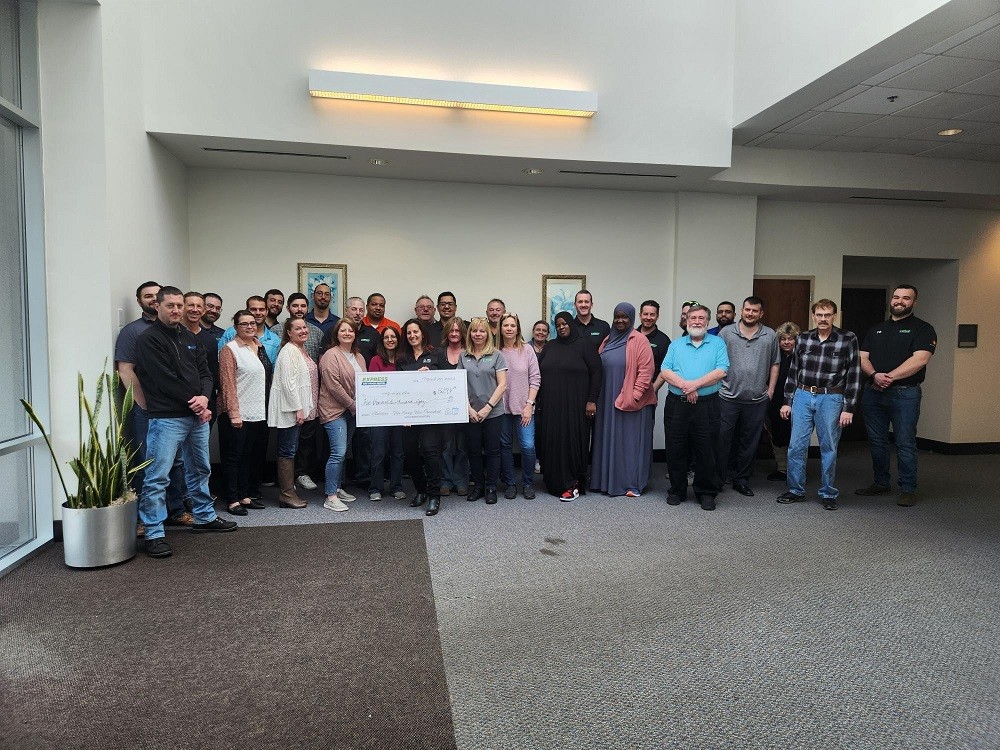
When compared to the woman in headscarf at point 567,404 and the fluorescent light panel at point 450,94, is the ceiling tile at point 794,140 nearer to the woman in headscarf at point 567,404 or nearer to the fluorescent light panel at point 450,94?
the fluorescent light panel at point 450,94

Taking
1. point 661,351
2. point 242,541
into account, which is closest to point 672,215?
point 661,351

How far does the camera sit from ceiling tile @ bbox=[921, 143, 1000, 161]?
6613 millimetres

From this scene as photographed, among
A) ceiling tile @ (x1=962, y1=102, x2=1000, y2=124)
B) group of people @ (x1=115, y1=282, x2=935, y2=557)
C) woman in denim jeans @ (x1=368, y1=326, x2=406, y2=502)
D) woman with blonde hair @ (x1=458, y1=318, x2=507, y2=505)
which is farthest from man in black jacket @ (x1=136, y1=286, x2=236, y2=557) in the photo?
ceiling tile @ (x1=962, y1=102, x2=1000, y2=124)

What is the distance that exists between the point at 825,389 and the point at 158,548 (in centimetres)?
524

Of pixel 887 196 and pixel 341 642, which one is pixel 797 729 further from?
pixel 887 196

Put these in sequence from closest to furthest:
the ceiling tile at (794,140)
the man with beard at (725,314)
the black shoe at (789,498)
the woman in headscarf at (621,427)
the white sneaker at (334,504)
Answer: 1. the white sneaker at (334,504)
2. the black shoe at (789,498)
3. the woman in headscarf at (621,427)
4. the ceiling tile at (794,140)
5. the man with beard at (725,314)

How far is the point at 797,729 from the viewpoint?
7.57 ft

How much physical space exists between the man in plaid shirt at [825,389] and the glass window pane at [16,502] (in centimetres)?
586

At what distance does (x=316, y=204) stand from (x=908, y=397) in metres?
6.04

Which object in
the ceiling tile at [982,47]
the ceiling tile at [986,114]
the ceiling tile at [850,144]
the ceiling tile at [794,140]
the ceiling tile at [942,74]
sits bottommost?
the ceiling tile at [982,47]

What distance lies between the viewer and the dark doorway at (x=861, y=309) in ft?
28.9

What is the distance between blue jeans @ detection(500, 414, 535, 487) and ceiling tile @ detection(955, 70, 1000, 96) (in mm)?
4487

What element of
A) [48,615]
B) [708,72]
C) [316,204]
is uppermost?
[708,72]

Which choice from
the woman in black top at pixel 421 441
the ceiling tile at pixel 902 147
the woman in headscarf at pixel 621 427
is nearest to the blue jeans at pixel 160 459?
the woman in black top at pixel 421 441
